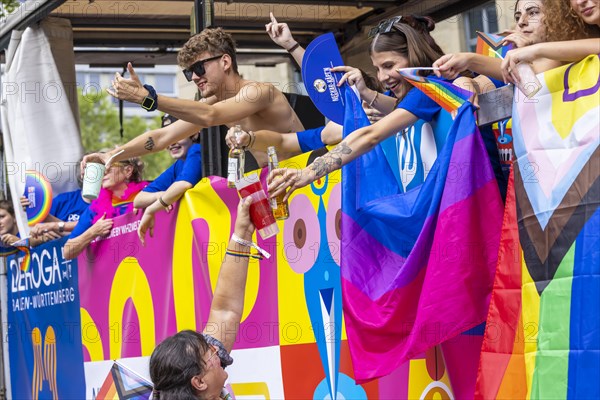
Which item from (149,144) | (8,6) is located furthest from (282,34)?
(8,6)

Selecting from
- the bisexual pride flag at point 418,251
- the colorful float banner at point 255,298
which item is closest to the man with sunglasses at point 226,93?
the colorful float banner at point 255,298

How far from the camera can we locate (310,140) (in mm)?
5312

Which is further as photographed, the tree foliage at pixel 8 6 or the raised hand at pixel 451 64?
the tree foliage at pixel 8 6

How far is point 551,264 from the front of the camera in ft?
11.2

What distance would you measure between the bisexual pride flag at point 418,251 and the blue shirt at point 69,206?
14.3 ft

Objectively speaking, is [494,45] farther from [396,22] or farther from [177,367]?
[177,367]

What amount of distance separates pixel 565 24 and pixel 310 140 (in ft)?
6.54

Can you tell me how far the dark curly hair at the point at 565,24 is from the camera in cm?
353

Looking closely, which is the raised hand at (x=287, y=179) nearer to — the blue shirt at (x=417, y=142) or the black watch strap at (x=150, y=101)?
the blue shirt at (x=417, y=142)

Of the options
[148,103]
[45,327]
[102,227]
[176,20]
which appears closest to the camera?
[148,103]

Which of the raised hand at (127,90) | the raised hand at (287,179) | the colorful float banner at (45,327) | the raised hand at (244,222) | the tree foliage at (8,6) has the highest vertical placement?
the tree foliage at (8,6)

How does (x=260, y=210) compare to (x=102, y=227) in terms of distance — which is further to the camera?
(x=102, y=227)

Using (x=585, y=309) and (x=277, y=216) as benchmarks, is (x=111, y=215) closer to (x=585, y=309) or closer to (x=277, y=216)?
(x=277, y=216)

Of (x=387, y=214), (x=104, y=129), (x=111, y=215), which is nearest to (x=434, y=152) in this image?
(x=387, y=214)
